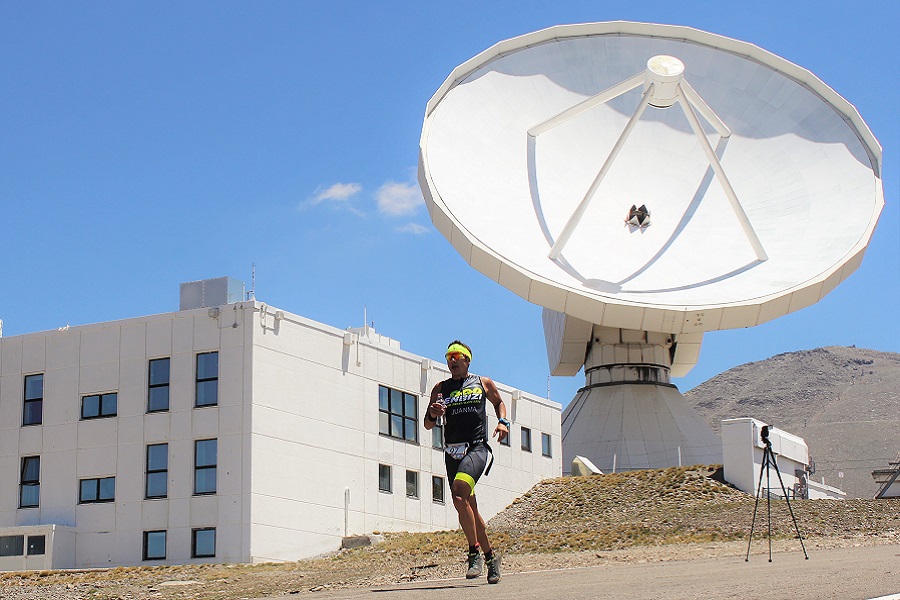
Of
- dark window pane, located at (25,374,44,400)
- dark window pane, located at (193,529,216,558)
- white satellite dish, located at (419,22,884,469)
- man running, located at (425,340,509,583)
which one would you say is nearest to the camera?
man running, located at (425,340,509,583)

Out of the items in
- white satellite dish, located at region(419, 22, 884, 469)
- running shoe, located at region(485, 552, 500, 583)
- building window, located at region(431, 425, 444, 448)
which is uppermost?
white satellite dish, located at region(419, 22, 884, 469)

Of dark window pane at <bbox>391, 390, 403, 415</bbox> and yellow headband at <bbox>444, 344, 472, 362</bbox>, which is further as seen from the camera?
dark window pane at <bbox>391, 390, 403, 415</bbox>

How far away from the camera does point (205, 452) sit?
29.0 m

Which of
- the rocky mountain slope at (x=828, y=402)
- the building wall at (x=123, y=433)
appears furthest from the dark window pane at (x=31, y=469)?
the rocky mountain slope at (x=828, y=402)

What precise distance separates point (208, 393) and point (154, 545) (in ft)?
11.6

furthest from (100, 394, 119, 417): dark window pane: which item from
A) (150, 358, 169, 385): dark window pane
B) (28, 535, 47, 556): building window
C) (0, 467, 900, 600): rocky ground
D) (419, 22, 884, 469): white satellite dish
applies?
(419, 22, 884, 469): white satellite dish

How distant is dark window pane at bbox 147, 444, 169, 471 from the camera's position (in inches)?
1161

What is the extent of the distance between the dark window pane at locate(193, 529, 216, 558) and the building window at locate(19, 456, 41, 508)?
14.7 ft

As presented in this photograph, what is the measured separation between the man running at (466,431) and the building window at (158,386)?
18.2 metres

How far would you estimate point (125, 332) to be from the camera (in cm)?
3047

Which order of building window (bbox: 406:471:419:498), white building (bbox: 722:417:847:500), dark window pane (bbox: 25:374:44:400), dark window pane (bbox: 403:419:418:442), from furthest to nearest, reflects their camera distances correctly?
white building (bbox: 722:417:847:500), dark window pane (bbox: 403:419:418:442), building window (bbox: 406:471:419:498), dark window pane (bbox: 25:374:44:400)

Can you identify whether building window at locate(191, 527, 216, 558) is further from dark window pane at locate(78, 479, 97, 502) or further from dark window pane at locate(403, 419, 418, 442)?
dark window pane at locate(403, 419, 418, 442)

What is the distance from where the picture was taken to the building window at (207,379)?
96.0 feet

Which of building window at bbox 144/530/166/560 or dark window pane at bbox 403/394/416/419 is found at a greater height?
dark window pane at bbox 403/394/416/419
